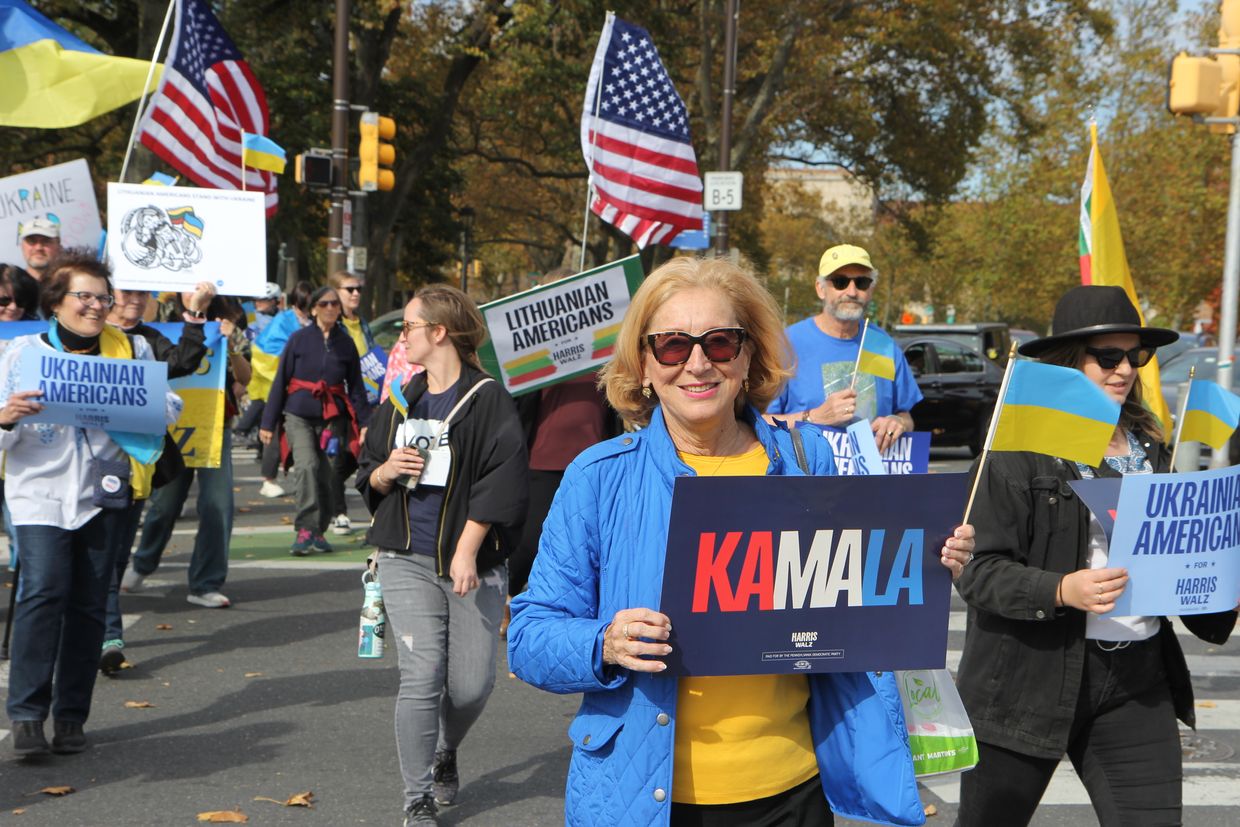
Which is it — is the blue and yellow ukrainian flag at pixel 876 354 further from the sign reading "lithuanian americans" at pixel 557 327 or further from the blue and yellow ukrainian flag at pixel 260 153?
the blue and yellow ukrainian flag at pixel 260 153

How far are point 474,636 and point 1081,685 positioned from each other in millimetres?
2225

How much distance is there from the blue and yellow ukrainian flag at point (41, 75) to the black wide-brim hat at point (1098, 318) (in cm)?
723

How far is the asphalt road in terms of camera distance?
5273 millimetres

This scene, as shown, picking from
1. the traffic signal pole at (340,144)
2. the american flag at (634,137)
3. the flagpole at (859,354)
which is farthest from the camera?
the traffic signal pole at (340,144)

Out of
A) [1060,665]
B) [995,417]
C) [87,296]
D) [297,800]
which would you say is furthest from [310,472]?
[995,417]

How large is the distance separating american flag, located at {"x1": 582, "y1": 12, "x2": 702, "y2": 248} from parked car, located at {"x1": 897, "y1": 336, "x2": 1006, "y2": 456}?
9369mm

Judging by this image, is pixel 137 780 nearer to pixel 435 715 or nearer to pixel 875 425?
pixel 435 715

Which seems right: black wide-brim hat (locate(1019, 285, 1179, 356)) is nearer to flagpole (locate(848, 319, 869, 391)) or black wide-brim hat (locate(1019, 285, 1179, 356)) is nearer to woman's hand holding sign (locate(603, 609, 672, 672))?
woman's hand holding sign (locate(603, 609, 672, 672))

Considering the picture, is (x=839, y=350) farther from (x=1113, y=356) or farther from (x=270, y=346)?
(x=270, y=346)

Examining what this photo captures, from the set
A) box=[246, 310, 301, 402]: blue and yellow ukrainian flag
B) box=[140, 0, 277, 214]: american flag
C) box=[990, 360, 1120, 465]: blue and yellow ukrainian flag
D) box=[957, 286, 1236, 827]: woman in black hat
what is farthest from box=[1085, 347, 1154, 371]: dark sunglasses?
box=[246, 310, 301, 402]: blue and yellow ukrainian flag

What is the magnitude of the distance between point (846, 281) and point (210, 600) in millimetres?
4737

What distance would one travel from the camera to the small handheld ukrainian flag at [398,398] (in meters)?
5.38

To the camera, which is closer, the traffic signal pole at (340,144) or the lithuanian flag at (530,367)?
the lithuanian flag at (530,367)

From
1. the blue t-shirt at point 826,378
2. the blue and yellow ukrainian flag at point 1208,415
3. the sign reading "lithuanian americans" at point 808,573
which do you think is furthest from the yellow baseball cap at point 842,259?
the sign reading "lithuanian americans" at point 808,573
